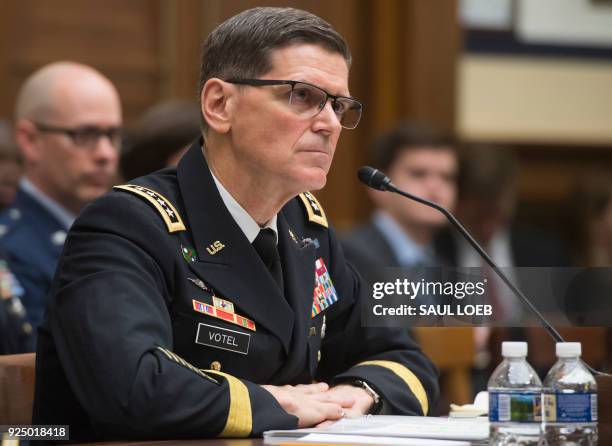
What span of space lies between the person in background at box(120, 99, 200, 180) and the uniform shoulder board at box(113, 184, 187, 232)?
1.49 m

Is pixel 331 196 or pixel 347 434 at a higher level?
pixel 331 196

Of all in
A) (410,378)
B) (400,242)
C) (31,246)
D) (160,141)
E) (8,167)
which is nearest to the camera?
(410,378)

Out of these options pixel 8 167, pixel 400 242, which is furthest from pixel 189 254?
pixel 400 242

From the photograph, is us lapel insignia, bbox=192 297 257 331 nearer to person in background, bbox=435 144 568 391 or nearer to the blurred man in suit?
the blurred man in suit

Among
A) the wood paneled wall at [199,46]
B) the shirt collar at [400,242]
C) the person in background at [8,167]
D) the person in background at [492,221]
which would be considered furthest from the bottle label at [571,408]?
the wood paneled wall at [199,46]

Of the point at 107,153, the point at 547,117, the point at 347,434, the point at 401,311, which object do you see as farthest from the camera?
the point at 547,117

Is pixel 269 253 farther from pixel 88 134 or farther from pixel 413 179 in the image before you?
pixel 413 179

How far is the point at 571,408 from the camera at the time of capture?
63.7 inches

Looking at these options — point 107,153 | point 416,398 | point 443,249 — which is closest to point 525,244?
point 443,249

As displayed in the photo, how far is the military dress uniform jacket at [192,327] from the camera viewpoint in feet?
5.93

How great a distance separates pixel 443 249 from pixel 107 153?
211 centimetres

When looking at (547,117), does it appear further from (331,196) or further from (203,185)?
(203,185)

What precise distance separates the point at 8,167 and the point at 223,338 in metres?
2.16

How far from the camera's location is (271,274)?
7.14ft
